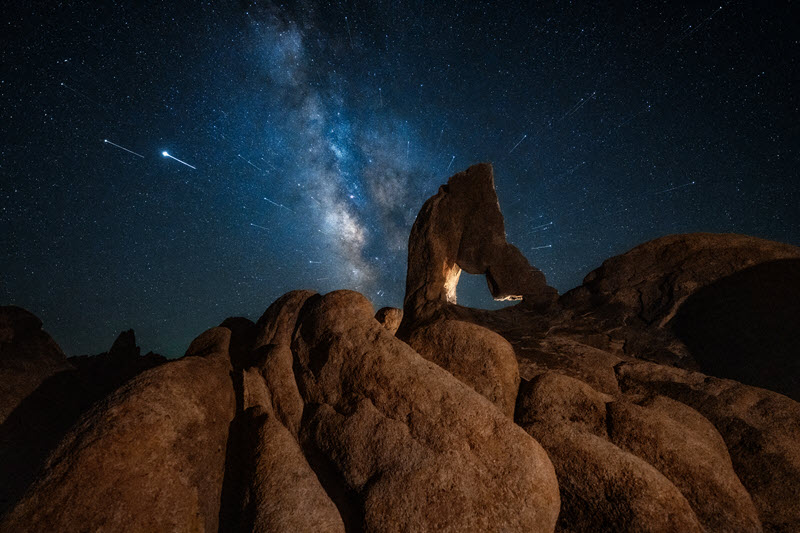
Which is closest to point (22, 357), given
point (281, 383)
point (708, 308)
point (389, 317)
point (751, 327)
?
point (281, 383)

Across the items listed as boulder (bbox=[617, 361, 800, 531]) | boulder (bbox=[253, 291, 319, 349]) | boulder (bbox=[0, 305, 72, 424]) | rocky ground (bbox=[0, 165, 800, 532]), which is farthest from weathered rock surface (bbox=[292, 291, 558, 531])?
boulder (bbox=[0, 305, 72, 424])

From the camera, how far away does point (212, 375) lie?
4551 millimetres

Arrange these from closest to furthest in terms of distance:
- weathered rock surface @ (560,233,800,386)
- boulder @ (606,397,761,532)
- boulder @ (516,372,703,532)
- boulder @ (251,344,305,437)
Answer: boulder @ (516,372,703,532) < boulder @ (606,397,761,532) < boulder @ (251,344,305,437) < weathered rock surface @ (560,233,800,386)

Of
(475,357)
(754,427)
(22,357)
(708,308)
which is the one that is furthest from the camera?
(708,308)

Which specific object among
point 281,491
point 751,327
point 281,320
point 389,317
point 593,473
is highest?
point 281,320

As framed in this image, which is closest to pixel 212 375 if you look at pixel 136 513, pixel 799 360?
pixel 136 513

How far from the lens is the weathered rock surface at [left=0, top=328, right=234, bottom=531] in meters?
2.92

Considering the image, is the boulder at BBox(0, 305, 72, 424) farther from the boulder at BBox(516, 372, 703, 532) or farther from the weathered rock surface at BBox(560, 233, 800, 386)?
the weathered rock surface at BBox(560, 233, 800, 386)

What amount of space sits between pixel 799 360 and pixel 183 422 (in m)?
10.6

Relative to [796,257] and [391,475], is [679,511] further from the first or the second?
[796,257]

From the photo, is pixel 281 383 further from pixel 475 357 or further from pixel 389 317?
pixel 475 357

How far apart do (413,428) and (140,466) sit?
3.02 m

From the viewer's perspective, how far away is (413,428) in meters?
3.77

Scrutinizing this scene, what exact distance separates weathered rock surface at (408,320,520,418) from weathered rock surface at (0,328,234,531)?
3178mm
